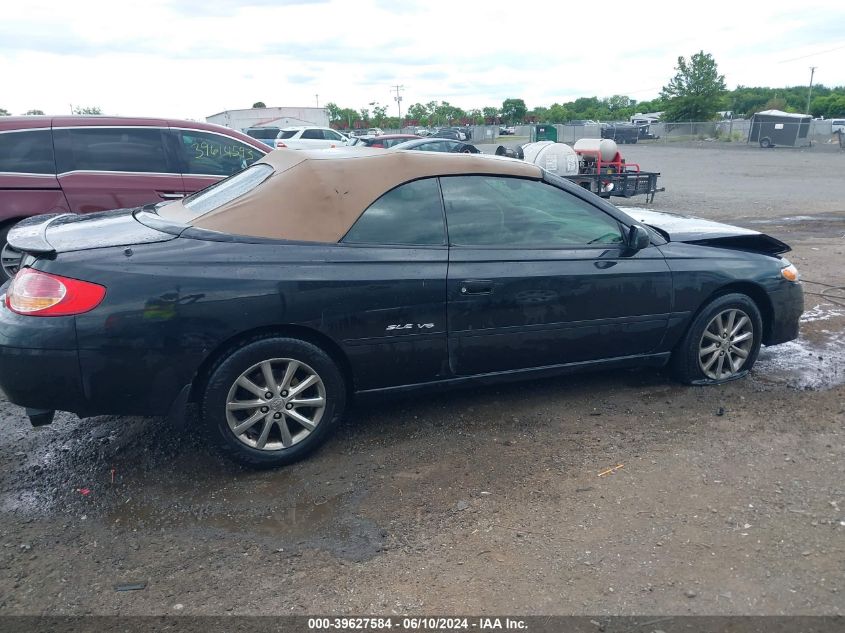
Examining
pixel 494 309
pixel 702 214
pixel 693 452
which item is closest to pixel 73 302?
pixel 494 309

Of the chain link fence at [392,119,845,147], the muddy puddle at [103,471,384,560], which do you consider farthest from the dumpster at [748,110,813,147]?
the muddy puddle at [103,471,384,560]

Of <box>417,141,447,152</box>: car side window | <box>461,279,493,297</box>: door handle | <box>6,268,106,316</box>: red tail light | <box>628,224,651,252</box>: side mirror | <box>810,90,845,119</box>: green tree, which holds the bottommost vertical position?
<box>461,279,493,297</box>: door handle

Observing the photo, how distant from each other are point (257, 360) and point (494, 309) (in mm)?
1372

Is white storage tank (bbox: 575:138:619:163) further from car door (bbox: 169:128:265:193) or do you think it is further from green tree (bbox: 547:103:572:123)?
green tree (bbox: 547:103:572:123)

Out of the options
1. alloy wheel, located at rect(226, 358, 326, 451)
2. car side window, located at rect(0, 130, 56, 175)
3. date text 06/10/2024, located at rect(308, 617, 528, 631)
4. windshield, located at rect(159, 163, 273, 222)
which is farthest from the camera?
car side window, located at rect(0, 130, 56, 175)

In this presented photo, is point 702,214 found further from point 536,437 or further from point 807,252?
point 536,437

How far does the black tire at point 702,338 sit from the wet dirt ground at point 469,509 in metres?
0.11

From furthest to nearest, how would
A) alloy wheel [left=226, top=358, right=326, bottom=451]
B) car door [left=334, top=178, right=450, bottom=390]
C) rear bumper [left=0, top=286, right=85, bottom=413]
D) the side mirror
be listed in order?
the side mirror, car door [left=334, top=178, right=450, bottom=390], alloy wheel [left=226, top=358, right=326, bottom=451], rear bumper [left=0, top=286, right=85, bottom=413]

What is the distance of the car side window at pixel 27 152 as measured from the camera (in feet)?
21.9

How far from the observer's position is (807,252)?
30.0 ft

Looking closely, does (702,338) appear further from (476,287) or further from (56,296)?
(56,296)

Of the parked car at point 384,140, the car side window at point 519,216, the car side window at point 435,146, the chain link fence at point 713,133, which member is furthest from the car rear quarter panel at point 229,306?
the chain link fence at point 713,133

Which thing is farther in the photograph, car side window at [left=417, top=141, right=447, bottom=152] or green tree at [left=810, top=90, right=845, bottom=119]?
green tree at [left=810, top=90, right=845, bottom=119]

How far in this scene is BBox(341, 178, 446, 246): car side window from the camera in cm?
380
